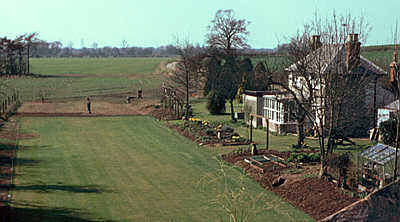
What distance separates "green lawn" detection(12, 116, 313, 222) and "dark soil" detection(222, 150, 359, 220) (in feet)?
1.40

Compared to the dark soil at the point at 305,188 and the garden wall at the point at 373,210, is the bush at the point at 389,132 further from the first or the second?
the garden wall at the point at 373,210

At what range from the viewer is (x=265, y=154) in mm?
21969

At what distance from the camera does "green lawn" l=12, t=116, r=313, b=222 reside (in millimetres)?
13992

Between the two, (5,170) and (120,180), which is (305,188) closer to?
(120,180)

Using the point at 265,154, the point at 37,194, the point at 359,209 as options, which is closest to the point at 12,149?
the point at 37,194

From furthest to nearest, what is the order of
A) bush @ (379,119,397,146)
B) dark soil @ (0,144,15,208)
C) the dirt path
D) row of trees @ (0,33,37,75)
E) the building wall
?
row of trees @ (0,33,37,75)
the dirt path
the building wall
bush @ (379,119,397,146)
dark soil @ (0,144,15,208)

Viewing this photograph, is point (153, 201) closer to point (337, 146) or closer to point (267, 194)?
point (267, 194)

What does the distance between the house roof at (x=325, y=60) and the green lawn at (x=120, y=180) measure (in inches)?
201

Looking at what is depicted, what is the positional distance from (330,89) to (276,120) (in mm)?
13308

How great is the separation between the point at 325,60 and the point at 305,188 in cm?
459

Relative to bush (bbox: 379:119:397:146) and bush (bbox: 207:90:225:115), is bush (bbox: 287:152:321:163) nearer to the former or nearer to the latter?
bush (bbox: 379:119:397:146)

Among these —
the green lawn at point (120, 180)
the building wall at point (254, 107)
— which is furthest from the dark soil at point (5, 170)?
the building wall at point (254, 107)

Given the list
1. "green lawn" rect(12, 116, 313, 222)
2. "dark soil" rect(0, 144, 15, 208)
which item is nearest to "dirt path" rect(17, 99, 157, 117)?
"green lawn" rect(12, 116, 313, 222)

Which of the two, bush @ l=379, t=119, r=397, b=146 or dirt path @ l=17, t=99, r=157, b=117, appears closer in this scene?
bush @ l=379, t=119, r=397, b=146
